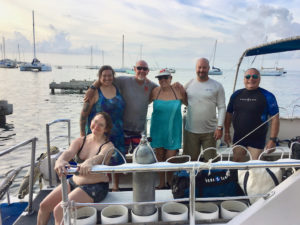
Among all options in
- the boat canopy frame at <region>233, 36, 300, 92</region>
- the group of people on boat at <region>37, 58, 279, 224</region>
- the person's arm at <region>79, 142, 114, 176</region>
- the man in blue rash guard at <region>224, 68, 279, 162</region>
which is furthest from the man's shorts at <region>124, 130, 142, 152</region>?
the boat canopy frame at <region>233, 36, 300, 92</region>

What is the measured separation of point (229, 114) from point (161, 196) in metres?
1.81

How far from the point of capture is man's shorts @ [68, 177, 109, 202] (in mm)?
2635

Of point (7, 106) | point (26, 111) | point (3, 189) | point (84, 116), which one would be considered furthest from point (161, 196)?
point (26, 111)

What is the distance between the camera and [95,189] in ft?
8.77

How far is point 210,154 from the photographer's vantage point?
12.7ft

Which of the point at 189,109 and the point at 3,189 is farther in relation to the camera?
the point at 189,109

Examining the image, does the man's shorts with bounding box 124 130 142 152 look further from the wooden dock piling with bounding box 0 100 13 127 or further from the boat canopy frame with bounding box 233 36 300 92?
the wooden dock piling with bounding box 0 100 13 127

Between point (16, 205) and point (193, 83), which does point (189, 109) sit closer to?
point (193, 83)

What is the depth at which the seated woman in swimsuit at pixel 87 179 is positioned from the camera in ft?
8.41

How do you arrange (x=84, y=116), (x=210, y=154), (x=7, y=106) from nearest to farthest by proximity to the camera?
(x=84, y=116) < (x=210, y=154) < (x=7, y=106)

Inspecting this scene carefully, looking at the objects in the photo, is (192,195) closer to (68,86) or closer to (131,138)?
(131,138)

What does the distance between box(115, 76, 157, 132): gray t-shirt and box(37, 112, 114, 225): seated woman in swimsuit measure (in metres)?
0.82

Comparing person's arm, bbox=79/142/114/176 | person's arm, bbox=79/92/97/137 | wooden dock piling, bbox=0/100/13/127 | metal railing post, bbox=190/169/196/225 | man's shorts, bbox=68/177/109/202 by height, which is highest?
person's arm, bbox=79/92/97/137

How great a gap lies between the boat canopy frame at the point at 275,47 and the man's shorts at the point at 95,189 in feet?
13.2
